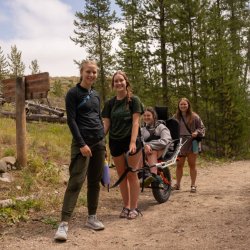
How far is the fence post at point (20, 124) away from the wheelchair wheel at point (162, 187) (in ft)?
10.4

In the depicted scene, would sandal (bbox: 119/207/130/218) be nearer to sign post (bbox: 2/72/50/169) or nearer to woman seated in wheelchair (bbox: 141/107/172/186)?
woman seated in wheelchair (bbox: 141/107/172/186)

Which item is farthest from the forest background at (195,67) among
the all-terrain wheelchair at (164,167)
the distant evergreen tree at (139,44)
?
the all-terrain wheelchair at (164,167)

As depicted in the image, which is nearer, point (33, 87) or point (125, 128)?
point (125, 128)

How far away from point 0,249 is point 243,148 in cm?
1676

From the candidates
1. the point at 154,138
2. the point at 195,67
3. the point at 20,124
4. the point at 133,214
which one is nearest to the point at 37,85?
the point at 20,124

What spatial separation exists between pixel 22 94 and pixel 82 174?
148 inches

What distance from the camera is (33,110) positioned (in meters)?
21.4

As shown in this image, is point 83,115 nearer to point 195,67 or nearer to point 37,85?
point 37,85

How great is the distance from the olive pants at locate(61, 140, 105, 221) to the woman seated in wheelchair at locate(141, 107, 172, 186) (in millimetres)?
1507

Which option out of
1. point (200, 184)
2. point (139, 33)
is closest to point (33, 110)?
point (139, 33)

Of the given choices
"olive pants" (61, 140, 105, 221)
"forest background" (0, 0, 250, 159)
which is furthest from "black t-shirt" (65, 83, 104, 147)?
"forest background" (0, 0, 250, 159)

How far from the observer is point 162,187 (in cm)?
740

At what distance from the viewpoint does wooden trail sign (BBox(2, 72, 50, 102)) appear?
8180 mm

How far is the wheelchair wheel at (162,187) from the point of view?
7.21 meters
